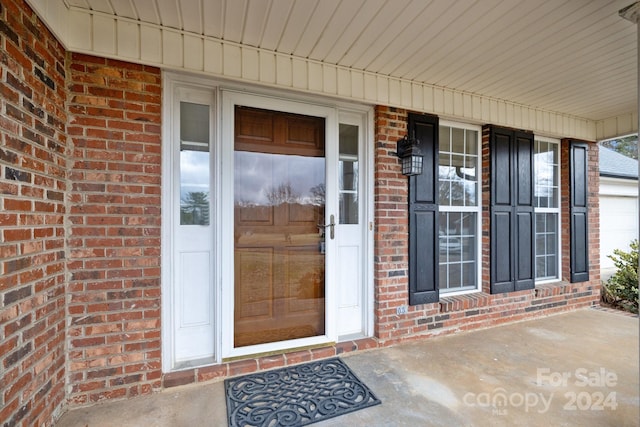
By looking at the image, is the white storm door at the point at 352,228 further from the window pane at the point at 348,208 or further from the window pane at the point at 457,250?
the window pane at the point at 457,250

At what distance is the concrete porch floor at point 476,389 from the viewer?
6.31 feet

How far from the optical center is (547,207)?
4.20 metres

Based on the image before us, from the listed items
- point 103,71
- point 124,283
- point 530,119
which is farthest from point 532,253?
point 103,71

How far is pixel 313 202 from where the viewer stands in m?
2.83

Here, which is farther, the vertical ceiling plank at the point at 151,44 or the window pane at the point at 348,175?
the window pane at the point at 348,175

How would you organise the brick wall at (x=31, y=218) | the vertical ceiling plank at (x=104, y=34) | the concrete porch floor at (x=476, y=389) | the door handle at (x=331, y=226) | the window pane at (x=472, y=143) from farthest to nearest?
1. the window pane at (x=472, y=143)
2. the door handle at (x=331, y=226)
3. the vertical ceiling plank at (x=104, y=34)
4. the concrete porch floor at (x=476, y=389)
5. the brick wall at (x=31, y=218)

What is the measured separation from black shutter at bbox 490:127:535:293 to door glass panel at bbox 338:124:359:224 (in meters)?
1.76

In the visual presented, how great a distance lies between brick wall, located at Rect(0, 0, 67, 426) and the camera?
58.4 inches

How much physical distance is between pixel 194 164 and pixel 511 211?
361 centimetres

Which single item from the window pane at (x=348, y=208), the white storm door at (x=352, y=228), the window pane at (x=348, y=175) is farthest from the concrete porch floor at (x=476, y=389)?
the window pane at (x=348, y=175)

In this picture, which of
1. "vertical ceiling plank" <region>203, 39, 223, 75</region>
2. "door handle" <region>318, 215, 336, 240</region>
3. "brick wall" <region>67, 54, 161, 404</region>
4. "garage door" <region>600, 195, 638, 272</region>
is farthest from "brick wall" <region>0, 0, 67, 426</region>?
"garage door" <region>600, 195, 638, 272</region>

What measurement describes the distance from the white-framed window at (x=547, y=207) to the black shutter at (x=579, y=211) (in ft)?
0.53

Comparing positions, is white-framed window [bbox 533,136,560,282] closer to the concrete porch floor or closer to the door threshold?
the concrete porch floor

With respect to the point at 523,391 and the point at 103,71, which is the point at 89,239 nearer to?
the point at 103,71
